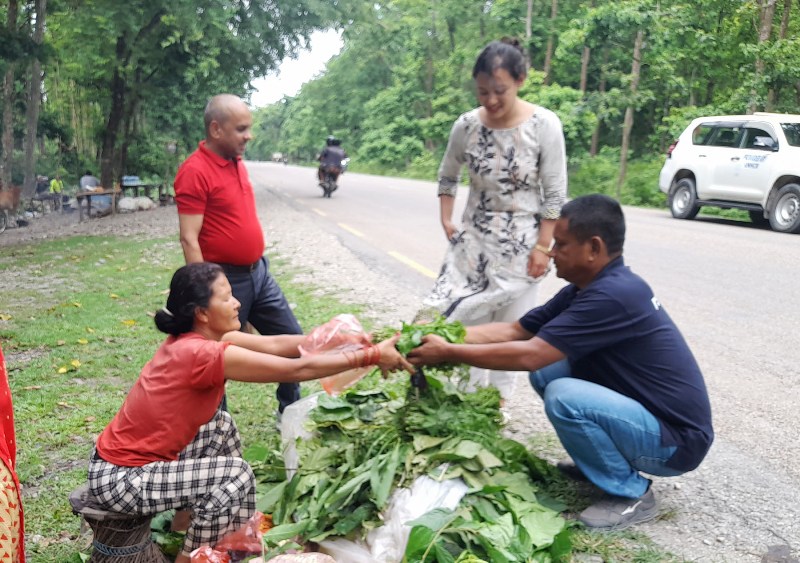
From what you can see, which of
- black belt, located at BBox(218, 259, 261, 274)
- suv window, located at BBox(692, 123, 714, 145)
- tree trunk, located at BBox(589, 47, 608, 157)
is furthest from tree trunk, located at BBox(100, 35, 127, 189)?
black belt, located at BBox(218, 259, 261, 274)

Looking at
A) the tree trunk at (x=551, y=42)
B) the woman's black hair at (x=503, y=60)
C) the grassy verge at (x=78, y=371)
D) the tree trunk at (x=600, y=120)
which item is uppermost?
the tree trunk at (x=551, y=42)

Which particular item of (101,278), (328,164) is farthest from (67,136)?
(101,278)

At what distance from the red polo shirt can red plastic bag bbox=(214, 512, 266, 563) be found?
1.51 m

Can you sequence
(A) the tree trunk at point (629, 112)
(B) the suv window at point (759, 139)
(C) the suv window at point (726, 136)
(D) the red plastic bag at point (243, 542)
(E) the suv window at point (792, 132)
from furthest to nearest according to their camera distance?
(A) the tree trunk at point (629, 112), (C) the suv window at point (726, 136), (B) the suv window at point (759, 139), (E) the suv window at point (792, 132), (D) the red plastic bag at point (243, 542)

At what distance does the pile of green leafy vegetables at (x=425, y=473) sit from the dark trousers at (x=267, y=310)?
0.60 metres

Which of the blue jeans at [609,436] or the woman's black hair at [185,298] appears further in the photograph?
the blue jeans at [609,436]

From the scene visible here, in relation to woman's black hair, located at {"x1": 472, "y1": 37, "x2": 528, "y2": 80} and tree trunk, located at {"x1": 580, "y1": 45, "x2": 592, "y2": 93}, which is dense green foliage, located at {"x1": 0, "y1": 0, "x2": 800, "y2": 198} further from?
woman's black hair, located at {"x1": 472, "y1": 37, "x2": 528, "y2": 80}

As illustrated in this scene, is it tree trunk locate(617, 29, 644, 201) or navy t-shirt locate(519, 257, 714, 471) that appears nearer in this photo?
navy t-shirt locate(519, 257, 714, 471)

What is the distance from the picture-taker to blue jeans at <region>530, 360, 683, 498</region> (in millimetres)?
3180

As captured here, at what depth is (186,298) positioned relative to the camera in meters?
3.03

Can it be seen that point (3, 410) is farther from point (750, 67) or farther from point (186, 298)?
point (750, 67)

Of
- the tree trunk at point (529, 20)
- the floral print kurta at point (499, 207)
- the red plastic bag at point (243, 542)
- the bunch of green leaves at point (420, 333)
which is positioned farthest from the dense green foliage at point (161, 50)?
the red plastic bag at point (243, 542)

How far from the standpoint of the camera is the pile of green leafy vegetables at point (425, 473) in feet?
9.05

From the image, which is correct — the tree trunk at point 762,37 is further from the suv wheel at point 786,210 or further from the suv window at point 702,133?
the suv wheel at point 786,210
